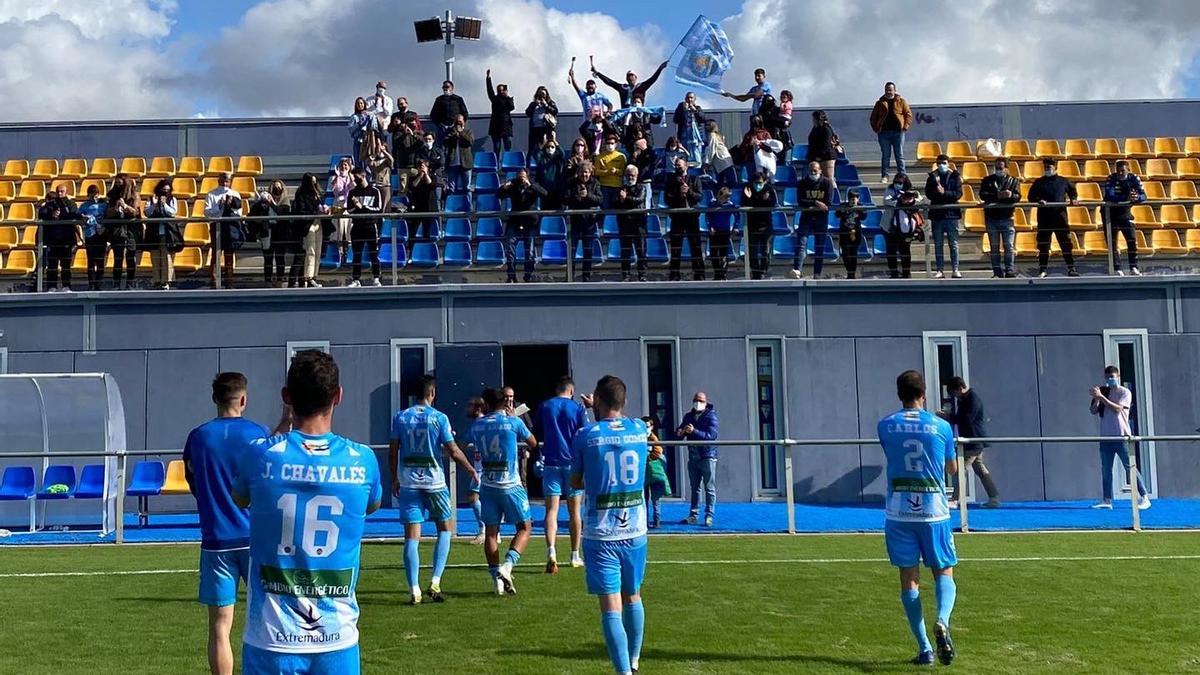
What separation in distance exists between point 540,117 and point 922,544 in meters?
16.2

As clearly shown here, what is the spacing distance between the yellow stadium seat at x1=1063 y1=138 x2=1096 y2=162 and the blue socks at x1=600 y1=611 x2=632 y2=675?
2140cm

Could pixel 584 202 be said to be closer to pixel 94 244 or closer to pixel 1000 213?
pixel 1000 213

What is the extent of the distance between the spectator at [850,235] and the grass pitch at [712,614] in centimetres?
694

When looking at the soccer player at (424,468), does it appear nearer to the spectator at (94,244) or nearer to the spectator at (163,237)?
the spectator at (163,237)

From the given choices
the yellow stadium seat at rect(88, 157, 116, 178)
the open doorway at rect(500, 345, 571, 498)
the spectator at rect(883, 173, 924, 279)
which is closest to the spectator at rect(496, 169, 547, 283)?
the open doorway at rect(500, 345, 571, 498)

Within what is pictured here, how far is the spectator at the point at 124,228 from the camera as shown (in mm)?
20391

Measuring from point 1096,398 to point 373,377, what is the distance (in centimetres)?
1159

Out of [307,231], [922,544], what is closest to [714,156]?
[307,231]

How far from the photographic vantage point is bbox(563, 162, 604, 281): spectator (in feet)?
67.1

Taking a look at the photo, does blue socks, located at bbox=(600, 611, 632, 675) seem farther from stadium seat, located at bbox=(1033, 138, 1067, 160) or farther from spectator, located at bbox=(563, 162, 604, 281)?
stadium seat, located at bbox=(1033, 138, 1067, 160)

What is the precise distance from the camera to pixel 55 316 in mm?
20734

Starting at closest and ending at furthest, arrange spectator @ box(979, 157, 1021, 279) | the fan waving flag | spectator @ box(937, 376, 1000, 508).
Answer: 1. spectator @ box(937, 376, 1000, 508)
2. spectator @ box(979, 157, 1021, 279)
3. the fan waving flag

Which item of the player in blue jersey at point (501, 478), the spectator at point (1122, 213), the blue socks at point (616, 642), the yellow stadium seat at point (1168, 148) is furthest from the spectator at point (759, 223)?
the blue socks at point (616, 642)

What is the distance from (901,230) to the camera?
20.9m
